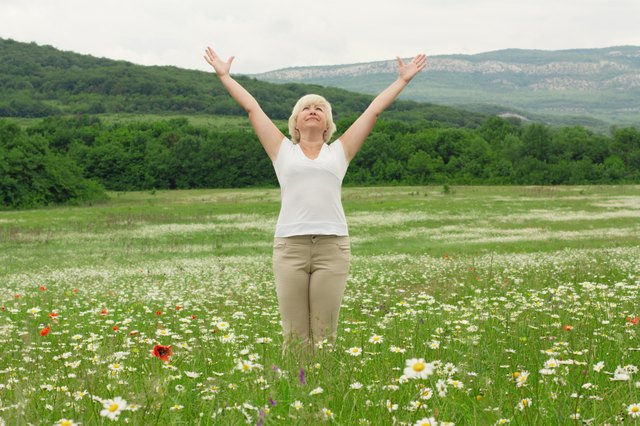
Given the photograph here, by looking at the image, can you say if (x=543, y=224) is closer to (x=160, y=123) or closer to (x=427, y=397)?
(x=427, y=397)

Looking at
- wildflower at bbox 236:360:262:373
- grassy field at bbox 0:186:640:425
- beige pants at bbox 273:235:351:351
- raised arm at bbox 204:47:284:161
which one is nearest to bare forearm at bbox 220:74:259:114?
raised arm at bbox 204:47:284:161

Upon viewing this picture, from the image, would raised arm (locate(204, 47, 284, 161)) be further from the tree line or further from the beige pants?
the tree line

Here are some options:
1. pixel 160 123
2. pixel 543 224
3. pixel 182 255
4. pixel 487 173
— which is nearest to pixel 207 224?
pixel 182 255

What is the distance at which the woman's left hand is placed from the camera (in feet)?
23.7

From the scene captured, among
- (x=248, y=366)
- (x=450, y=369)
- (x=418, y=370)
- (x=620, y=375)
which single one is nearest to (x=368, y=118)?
(x=450, y=369)

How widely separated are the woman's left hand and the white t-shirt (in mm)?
1517

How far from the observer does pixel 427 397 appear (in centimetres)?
361

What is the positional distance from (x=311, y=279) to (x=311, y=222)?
549mm

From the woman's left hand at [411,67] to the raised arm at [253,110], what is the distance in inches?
60.0

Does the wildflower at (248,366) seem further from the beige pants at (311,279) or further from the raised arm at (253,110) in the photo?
the raised arm at (253,110)

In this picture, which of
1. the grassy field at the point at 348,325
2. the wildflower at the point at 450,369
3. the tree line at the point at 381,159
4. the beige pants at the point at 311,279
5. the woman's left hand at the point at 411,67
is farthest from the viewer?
the tree line at the point at 381,159

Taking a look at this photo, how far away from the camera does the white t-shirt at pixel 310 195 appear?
242 inches

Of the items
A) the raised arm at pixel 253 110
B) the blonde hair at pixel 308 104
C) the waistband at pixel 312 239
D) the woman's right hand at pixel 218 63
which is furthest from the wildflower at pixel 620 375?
the woman's right hand at pixel 218 63

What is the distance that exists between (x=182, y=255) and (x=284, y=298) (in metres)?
22.5
